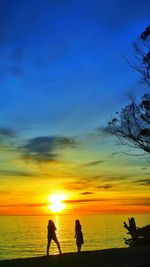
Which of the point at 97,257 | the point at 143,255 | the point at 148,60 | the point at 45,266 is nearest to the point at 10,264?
the point at 45,266

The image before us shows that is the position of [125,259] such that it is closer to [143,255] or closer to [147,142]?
[143,255]

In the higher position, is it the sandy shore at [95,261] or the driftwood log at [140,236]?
the driftwood log at [140,236]

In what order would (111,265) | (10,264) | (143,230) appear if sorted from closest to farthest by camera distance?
(111,265)
(10,264)
(143,230)

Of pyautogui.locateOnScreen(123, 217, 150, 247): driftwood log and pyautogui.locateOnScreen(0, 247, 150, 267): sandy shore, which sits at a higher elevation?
pyautogui.locateOnScreen(123, 217, 150, 247): driftwood log

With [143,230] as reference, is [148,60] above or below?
above

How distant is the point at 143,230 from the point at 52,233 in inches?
448

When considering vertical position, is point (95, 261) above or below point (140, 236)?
below

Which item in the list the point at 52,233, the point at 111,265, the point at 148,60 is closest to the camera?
the point at 111,265

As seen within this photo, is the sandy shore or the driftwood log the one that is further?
the driftwood log

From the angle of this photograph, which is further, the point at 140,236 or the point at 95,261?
the point at 140,236

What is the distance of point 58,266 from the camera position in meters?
20.5

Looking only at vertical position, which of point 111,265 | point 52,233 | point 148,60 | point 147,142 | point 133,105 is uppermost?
point 148,60

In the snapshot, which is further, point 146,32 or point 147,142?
point 147,142

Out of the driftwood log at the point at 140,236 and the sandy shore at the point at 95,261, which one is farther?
the driftwood log at the point at 140,236
